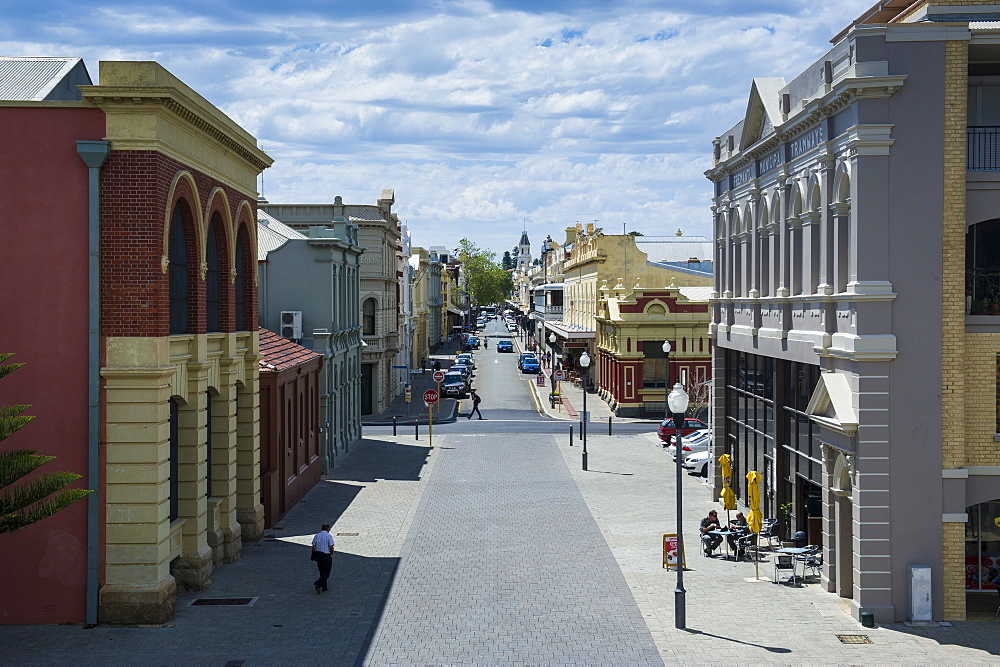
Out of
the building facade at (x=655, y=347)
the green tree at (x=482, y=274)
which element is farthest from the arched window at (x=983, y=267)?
the green tree at (x=482, y=274)

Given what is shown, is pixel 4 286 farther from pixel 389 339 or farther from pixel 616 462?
pixel 389 339

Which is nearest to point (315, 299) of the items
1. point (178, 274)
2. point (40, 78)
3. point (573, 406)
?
point (178, 274)

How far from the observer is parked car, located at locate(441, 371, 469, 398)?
66.4m

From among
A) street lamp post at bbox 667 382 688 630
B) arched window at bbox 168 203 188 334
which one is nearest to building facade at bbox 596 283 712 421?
street lamp post at bbox 667 382 688 630

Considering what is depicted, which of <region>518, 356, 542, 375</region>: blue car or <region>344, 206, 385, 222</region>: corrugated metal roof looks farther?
<region>518, 356, 542, 375</region>: blue car

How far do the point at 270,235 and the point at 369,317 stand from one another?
1804cm

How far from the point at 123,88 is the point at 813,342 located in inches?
546

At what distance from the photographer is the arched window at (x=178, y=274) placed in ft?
64.6

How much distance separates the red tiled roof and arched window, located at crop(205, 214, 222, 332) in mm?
5126

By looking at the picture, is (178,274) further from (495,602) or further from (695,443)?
(695,443)

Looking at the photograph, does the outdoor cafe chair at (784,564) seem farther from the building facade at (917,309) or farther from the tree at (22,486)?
the tree at (22,486)

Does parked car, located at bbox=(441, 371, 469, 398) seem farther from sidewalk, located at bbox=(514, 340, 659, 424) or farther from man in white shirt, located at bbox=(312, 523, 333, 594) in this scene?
man in white shirt, located at bbox=(312, 523, 333, 594)

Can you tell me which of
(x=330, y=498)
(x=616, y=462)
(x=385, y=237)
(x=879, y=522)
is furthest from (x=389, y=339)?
(x=879, y=522)

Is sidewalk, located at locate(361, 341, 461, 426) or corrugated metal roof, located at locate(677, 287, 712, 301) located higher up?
corrugated metal roof, located at locate(677, 287, 712, 301)
